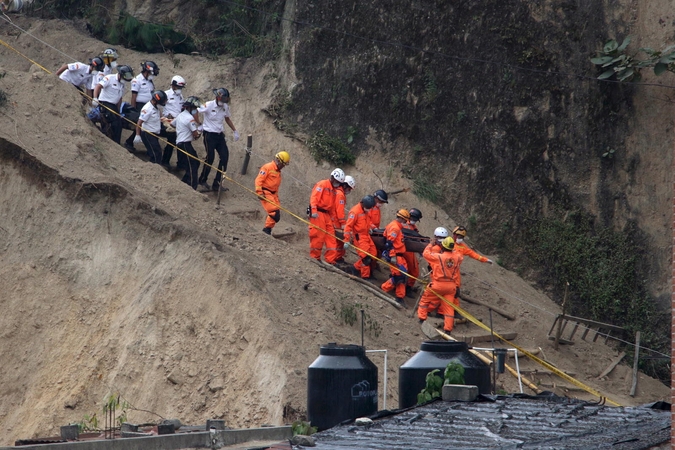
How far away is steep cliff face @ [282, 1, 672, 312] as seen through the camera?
2542 centimetres

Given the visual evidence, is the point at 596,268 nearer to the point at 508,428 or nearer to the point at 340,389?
the point at 340,389

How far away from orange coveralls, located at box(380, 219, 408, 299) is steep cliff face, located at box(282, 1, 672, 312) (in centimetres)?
543

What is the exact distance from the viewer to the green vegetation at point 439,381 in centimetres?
1318

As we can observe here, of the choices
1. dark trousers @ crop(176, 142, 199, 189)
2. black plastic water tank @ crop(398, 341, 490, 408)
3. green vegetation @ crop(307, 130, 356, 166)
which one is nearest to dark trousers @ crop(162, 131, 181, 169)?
dark trousers @ crop(176, 142, 199, 189)

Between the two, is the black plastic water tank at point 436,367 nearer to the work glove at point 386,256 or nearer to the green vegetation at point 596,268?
the work glove at point 386,256

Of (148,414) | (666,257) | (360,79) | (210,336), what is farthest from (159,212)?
(666,257)

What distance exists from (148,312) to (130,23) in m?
14.2

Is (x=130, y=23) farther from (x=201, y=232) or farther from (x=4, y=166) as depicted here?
(x=201, y=232)

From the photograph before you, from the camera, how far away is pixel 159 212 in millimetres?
20234

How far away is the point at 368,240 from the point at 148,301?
15.9 ft

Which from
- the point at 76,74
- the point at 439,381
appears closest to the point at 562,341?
the point at 439,381

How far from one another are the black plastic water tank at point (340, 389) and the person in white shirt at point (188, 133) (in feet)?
31.4

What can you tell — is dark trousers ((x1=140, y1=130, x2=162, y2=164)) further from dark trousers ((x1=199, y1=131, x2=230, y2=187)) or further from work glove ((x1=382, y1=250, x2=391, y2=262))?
work glove ((x1=382, y1=250, x2=391, y2=262))

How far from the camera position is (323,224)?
2155 cm
